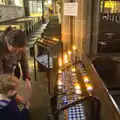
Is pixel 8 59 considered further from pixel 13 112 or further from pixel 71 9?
pixel 71 9

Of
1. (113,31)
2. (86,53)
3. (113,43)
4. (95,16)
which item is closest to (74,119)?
(86,53)

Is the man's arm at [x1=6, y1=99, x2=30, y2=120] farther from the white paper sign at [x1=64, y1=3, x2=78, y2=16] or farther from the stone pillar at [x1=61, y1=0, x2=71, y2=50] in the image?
the stone pillar at [x1=61, y1=0, x2=71, y2=50]

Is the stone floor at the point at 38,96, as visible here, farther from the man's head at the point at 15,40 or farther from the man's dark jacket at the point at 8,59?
the man's head at the point at 15,40

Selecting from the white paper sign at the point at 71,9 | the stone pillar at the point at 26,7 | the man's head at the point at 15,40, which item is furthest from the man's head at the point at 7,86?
the stone pillar at the point at 26,7

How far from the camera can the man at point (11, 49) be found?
1799mm

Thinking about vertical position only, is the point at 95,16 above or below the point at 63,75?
above

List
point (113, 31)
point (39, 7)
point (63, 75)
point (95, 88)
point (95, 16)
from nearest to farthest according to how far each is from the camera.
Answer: point (95, 88)
point (63, 75)
point (95, 16)
point (113, 31)
point (39, 7)

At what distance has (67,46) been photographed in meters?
3.50

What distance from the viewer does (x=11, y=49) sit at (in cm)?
188

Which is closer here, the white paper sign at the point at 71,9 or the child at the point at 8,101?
the child at the point at 8,101

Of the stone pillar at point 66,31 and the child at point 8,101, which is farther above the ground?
the stone pillar at point 66,31

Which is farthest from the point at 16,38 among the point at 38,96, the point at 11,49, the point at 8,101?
the point at 38,96

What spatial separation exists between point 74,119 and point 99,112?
0.29m

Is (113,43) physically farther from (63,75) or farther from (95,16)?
(63,75)
